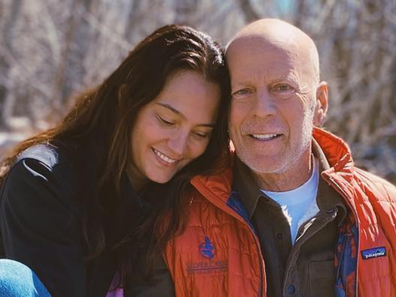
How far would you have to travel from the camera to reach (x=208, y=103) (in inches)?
103

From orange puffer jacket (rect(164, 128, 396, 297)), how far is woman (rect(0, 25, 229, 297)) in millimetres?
66

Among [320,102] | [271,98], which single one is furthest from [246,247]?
[320,102]

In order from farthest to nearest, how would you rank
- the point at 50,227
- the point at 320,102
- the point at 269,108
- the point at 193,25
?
the point at 193,25
the point at 320,102
the point at 269,108
the point at 50,227

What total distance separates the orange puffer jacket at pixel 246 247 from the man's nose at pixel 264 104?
31cm

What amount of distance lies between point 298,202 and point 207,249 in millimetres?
402

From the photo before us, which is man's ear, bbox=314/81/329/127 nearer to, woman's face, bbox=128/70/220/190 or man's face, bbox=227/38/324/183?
man's face, bbox=227/38/324/183

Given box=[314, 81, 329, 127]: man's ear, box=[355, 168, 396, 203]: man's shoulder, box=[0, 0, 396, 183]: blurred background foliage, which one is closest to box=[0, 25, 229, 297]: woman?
box=[314, 81, 329, 127]: man's ear

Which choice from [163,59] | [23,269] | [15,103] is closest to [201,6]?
[15,103]

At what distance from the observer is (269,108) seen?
2549mm

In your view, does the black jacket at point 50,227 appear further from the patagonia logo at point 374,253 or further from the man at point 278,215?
the patagonia logo at point 374,253

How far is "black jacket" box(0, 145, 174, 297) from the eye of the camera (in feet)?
7.72

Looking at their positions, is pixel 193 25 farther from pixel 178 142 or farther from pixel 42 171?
pixel 42 171

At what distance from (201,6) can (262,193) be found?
13.6 feet

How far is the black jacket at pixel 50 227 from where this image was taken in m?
2.35
